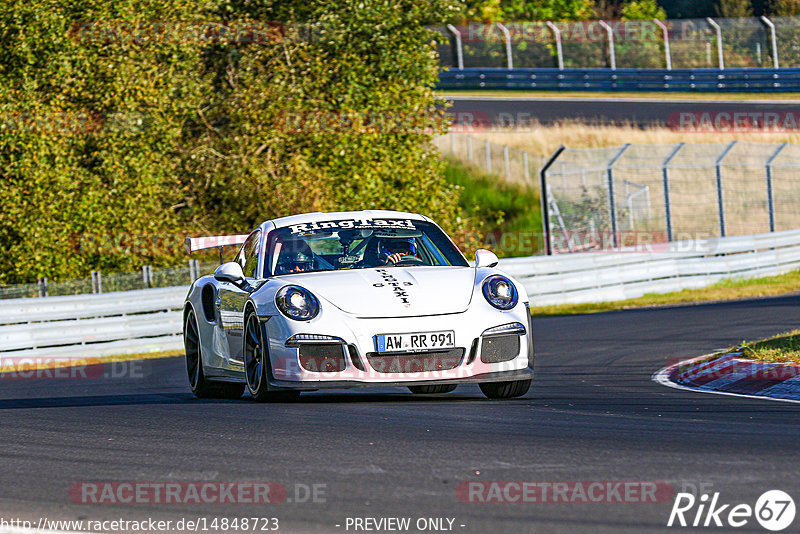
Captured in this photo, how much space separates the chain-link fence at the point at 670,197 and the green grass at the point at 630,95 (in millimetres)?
6792

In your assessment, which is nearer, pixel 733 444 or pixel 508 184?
pixel 733 444

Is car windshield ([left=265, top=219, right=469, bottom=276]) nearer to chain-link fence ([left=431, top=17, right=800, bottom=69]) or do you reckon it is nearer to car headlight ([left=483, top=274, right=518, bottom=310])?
car headlight ([left=483, top=274, right=518, bottom=310])

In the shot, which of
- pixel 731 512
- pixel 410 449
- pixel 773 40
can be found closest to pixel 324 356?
pixel 410 449

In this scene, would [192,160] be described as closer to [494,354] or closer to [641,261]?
[641,261]

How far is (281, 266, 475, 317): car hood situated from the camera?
8648 mm

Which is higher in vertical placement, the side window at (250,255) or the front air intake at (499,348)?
the side window at (250,255)

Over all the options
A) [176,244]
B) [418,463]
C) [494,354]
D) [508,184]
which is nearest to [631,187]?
[508,184]

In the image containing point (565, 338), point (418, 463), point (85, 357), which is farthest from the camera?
point (85, 357)

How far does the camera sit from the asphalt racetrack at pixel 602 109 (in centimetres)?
4147

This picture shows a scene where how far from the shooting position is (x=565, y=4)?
62562 mm

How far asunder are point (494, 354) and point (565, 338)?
7.73 m

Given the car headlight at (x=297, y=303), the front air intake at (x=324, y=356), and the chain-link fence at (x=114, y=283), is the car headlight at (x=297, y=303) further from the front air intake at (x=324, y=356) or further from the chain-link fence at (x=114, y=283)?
the chain-link fence at (x=114, y=283)

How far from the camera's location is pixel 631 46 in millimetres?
52562

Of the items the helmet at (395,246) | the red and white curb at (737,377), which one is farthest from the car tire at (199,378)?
the red and white curb at (737,377)
